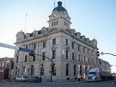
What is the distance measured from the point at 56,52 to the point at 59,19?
10.3m

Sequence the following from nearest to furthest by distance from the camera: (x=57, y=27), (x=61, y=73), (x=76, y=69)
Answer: (x=61, y=73), (x=57, y=27), (x=76, y=69)

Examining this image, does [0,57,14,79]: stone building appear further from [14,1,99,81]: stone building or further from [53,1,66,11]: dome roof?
[53,1,66,11]: dome roof

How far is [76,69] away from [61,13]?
1924 centimetres

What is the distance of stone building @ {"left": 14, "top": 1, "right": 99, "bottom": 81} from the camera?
53844mm

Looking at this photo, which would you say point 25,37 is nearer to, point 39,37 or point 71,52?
point 39,37

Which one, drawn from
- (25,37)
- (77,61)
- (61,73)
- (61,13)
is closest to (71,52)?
(77,61)

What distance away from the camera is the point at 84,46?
226 feet

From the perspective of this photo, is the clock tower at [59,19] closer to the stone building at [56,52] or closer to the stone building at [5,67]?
the stone building at [56,52]

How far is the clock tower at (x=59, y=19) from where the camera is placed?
182 ft

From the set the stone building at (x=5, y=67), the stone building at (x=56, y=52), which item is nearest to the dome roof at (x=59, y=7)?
the stone building at (x=56, y=52)

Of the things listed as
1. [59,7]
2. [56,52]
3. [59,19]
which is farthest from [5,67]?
[59,7]

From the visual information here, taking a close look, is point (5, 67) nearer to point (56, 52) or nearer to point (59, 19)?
point (56, 52)

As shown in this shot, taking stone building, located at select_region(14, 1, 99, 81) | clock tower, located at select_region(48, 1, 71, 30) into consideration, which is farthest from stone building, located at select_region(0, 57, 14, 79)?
clock tower, located at select_region(48, 1, 71, 30)

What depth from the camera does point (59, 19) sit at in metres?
55.7
